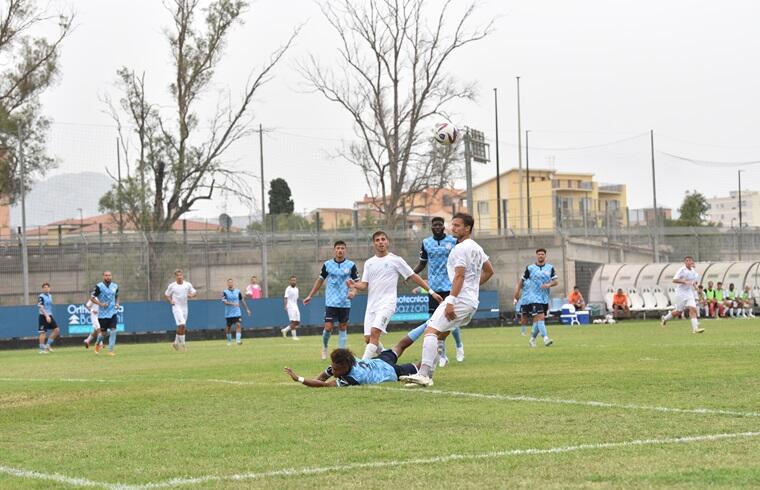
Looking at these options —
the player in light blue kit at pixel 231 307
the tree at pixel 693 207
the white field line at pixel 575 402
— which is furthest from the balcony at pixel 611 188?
the white field line at pixel 575 402

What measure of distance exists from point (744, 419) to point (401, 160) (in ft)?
153

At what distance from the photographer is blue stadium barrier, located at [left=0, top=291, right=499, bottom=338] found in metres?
40.9

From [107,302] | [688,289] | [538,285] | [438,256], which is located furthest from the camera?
[688,289]

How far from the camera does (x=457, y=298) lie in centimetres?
1412

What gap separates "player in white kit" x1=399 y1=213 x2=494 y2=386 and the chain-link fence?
30.2 metres

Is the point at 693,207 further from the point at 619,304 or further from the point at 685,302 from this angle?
the point at 685,302

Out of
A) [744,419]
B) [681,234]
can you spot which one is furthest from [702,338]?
[681,234]

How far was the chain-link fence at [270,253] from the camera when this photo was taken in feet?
140

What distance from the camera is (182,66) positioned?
53094mm

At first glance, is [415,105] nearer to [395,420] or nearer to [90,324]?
[90,324]

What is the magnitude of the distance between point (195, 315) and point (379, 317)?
91.5 feet

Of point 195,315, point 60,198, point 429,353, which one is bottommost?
point 195,315

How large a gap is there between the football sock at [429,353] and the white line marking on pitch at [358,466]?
18.2 ft

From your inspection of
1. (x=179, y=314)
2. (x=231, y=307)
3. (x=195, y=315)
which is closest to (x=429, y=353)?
(x=179, y=314)
